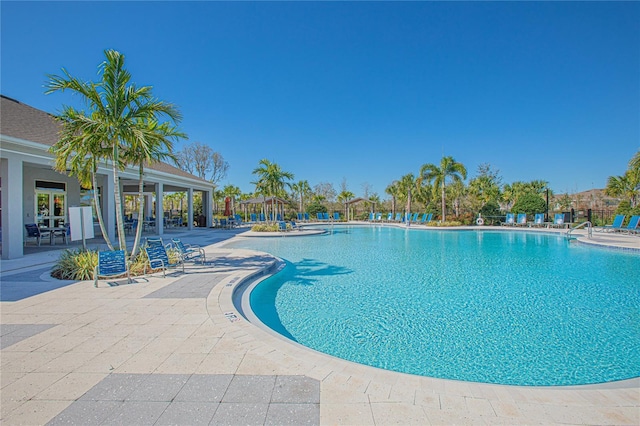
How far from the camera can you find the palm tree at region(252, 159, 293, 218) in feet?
71.3

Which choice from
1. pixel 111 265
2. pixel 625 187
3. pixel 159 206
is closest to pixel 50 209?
pixel 159 206

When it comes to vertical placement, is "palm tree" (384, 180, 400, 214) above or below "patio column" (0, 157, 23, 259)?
above

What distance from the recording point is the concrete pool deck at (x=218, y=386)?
2180mm

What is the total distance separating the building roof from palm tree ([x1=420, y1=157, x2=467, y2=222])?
21748 mm

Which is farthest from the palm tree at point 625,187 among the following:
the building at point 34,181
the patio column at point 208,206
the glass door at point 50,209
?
the glass door at point 50,209

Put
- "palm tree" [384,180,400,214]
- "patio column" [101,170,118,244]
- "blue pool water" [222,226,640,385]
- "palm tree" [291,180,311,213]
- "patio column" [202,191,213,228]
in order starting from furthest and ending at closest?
"palm tree" [291,180,311,213] < "palm tree" [384,180,400,214] < "patio column" [202,191,213,228] < "patio column" [101,170,118,244] < "blue pool water" [222,226,640,385]

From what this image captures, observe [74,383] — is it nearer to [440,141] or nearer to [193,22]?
[193,22]

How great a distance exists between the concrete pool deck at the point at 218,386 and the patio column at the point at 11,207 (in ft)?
22.6

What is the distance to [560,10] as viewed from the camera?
486 inches

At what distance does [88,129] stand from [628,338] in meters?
10.7

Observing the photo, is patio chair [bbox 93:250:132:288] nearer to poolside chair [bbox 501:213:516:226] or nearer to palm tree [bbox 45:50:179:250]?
palm tree [bbox 45:50:179:250]

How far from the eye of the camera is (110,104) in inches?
281

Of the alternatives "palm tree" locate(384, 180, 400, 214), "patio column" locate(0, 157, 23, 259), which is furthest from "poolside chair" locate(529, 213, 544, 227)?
"patio column" locate(0, 157, 23, 259)

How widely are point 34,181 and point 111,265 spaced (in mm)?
11588
